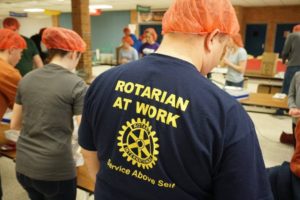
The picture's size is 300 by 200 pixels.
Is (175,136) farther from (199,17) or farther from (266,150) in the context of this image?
(266,150)

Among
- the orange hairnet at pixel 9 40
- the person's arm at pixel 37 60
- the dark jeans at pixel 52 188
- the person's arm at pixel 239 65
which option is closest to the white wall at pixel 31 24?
the person's arm at pixel 37 60

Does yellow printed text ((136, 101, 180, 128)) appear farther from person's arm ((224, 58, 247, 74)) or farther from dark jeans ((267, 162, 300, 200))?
person's arm ((224, 58, 247, 74))

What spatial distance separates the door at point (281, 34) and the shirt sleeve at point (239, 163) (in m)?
12.5

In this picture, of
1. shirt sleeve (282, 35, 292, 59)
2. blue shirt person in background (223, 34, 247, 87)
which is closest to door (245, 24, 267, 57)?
shirt sleeve (282, 35, 292, 59)

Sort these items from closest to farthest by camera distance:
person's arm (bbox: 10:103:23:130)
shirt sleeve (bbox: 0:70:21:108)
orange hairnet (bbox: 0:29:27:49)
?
person's arm (bbox: 10:103:23:130) → shirt sleeve (bbox: 0:70:21:108) → orange hairnet (bbox: 0:29:27:49)

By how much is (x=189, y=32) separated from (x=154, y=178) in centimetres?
42

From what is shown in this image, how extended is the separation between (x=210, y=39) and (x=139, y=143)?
362 mm

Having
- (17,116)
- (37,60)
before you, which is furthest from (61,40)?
(37,60)

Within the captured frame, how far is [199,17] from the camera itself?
776mm

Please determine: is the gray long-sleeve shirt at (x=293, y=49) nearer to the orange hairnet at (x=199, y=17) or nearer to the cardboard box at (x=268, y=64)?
the cardboard box at (x=268, y=64)

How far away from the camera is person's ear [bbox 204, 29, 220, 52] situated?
80 centimetres

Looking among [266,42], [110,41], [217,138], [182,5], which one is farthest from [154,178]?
[110,41]

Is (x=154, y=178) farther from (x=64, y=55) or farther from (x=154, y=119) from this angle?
(x=64, y=55)

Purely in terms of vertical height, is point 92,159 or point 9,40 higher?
point 9,40
